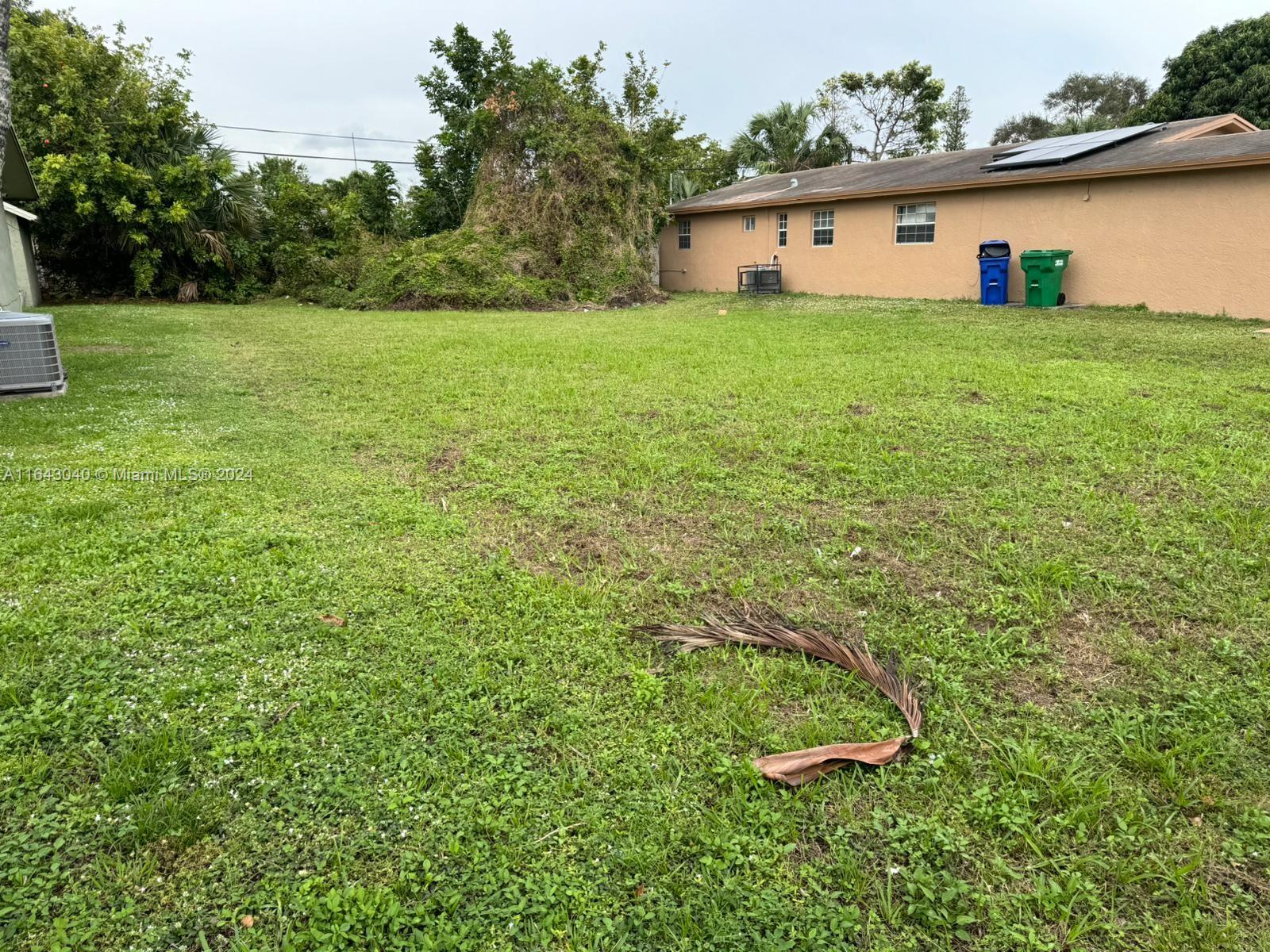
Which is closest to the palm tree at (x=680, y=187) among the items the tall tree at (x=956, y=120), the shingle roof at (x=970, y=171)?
the shingle roof at (x=970, y=171)

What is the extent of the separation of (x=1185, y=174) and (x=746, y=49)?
15.7 metres

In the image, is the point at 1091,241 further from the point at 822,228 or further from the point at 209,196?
the point at 209,196

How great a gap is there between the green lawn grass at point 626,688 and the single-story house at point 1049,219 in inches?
316

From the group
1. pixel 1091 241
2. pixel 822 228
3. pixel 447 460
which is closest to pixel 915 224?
pixel 822 228

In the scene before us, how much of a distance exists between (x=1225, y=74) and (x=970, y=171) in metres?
14.4

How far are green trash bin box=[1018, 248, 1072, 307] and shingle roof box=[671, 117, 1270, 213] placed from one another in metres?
1.40

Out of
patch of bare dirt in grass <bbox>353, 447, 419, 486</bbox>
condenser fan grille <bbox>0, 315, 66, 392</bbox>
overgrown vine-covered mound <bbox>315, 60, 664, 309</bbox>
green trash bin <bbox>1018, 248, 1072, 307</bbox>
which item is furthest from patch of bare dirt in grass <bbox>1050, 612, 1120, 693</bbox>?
overgrown vine-covered mound <bbox>315, 60, 664, 309</bbox>

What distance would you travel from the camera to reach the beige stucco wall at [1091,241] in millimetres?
10875

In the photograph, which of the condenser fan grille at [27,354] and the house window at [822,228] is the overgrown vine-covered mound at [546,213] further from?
the condenser fan grille at [27,354]

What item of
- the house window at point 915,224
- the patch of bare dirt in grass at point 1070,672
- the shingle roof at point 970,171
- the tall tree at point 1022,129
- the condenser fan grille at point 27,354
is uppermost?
the tall tree at point 1022,129

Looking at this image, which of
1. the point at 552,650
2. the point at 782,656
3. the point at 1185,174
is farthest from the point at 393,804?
the point at 1185,174

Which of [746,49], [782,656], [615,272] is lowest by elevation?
[782,656]

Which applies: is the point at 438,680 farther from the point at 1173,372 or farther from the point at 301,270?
the point at 301,270

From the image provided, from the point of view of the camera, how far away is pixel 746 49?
23.0 m
